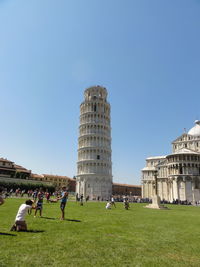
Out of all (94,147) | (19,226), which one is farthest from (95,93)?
(19,226)

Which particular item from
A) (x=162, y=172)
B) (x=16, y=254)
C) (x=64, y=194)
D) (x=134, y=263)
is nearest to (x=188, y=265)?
(x=134, y=263)

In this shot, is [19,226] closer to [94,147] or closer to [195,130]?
[94,147]

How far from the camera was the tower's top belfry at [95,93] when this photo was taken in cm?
7894

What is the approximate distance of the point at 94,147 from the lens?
71.4m

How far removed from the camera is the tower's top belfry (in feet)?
259

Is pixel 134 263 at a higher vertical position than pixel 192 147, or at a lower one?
lower

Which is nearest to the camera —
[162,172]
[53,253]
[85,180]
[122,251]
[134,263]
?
[134,263]

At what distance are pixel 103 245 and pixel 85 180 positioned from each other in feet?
208

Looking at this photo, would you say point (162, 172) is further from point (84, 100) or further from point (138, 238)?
point (138, 238)

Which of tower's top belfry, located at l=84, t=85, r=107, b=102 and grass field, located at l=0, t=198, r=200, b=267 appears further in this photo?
tower's top belfry, located at l=84, t=85, r=107, b=102

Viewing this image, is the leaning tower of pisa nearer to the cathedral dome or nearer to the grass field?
the cathedral dome

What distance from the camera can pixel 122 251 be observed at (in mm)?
6621

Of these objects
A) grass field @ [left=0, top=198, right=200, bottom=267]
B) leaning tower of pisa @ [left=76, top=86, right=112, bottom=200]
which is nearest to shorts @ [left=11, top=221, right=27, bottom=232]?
grass field @ [left=0, top=198, right=200, bottom=267]

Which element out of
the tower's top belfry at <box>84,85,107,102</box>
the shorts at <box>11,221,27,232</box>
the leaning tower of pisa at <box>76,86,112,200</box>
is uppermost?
the tower's top belfry at <box>84,85,107,102</box>
